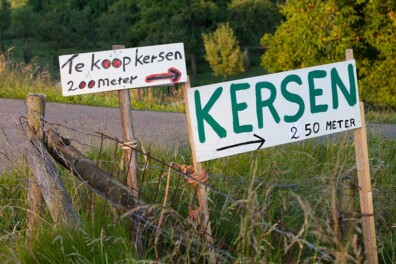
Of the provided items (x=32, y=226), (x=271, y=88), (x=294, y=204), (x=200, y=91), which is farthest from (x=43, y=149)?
(x=294, y=204)

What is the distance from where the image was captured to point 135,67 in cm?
390

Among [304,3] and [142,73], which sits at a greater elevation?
[304,3]

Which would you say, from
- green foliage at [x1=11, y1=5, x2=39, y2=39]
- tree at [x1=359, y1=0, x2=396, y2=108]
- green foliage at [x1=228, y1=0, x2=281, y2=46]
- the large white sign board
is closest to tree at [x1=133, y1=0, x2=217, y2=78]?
green foliage at [x1=228, y1=0, x2=281, y2=46]

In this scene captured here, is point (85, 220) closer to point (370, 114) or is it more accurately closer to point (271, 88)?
point (271, 88)

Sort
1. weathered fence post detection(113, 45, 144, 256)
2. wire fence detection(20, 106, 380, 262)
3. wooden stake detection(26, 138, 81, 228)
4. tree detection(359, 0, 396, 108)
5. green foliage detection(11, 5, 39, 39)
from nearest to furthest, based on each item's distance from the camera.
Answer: wire fence detection(20, 106, 380, 262) < wooden stake detection(26, 138, 81, 228) < weathered fence post detection(113, 45, 144, 256) < tree detection(359, 0, 396, 108) < green foliage detection(11, 5, 39, 39)

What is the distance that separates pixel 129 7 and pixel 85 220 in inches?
2217

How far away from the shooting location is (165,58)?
391 centimetres

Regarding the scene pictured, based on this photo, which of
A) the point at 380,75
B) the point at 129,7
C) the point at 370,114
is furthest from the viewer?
the point at 129,7

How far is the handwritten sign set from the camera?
3.85 meters

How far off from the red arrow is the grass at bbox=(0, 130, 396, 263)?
21.2 inches

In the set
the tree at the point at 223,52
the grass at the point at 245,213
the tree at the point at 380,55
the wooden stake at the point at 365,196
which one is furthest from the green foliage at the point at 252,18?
the wooden stake at the point at 365,196

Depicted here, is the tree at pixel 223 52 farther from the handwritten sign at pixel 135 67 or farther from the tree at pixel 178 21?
the handwritten sign at pixel 135 67

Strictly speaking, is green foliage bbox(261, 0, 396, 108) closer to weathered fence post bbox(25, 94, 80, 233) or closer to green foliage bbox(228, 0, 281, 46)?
weathered fence post bbox(25, 94, 80, 233)

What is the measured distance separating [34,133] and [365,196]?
1.89 metres
